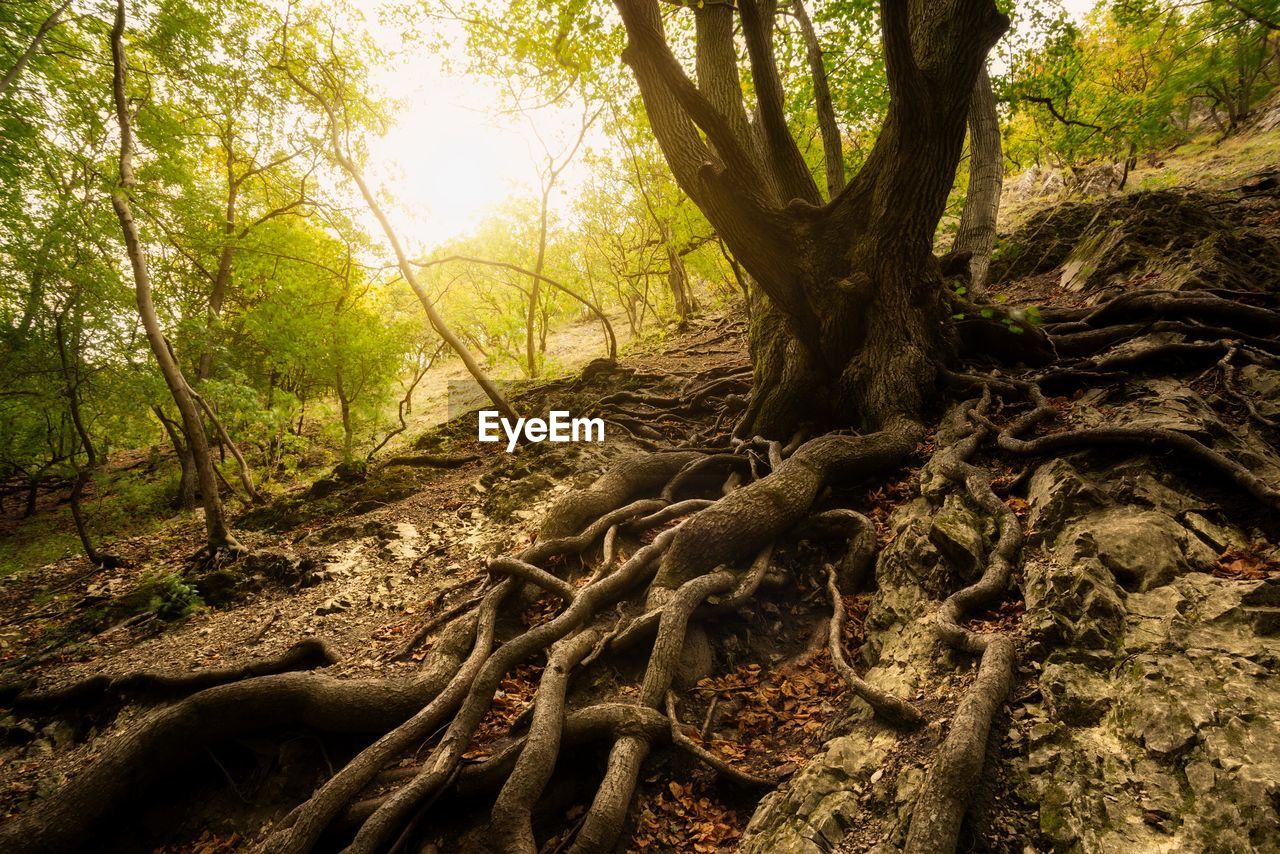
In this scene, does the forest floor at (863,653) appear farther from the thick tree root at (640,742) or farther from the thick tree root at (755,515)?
the thick tree root at (755,515)

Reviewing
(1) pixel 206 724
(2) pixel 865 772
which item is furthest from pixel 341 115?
(2) pixel 865 772

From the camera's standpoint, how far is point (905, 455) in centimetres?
506

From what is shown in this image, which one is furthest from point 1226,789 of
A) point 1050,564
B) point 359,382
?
point 359,382

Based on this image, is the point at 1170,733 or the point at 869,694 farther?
the point at 869,694

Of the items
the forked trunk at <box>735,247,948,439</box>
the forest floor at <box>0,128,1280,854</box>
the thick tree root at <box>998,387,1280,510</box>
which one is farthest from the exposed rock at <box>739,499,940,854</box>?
the forked trunk at <box>735,247,948,439</box>

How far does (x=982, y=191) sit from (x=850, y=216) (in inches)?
140

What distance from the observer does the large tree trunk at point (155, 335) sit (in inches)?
266

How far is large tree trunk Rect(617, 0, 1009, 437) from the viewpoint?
492cm

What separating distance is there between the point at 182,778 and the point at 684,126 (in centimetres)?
779

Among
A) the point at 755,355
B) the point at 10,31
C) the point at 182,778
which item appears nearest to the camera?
the point at 182,778

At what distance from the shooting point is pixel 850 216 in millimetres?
5734

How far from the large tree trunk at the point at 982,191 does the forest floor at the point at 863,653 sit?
1.97 m

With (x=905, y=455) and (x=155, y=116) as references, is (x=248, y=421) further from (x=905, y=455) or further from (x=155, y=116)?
(x=905, y=455)

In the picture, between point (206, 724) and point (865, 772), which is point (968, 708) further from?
point (206, 724)
